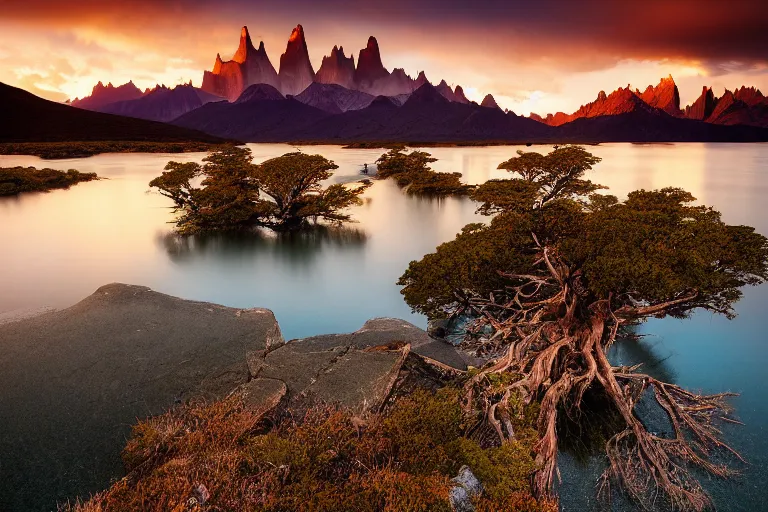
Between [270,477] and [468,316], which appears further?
[468,316]

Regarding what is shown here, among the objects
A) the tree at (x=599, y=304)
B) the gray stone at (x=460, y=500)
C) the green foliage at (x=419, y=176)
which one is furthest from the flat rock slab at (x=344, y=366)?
the green foliage at (x=419, y=176)

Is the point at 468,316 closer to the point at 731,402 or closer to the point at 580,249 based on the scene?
the point at 580,249

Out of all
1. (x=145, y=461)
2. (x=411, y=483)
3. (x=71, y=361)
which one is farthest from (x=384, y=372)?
(x=71, y=361)

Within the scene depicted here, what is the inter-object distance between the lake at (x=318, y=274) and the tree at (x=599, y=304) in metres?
0.95

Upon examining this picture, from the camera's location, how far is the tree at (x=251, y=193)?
1444 inches

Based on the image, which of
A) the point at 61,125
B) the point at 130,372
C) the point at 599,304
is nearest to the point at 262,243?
the point at 130,372

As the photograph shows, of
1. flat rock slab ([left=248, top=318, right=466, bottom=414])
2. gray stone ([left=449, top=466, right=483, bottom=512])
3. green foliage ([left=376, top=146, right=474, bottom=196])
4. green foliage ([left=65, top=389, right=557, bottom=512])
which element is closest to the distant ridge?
green foliage ([left=376, top=146, right=474, bottom=196])

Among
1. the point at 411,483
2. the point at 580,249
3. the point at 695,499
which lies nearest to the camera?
the point at 411,483

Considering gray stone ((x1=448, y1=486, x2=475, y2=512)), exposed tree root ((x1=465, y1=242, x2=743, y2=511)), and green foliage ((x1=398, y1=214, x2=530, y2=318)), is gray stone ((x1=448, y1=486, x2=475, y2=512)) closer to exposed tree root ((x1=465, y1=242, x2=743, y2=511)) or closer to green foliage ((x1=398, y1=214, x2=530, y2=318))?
exposed tree root ((x1=465, y1=242, x2=743, y2=511))

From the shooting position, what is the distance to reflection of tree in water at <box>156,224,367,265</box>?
3138cm

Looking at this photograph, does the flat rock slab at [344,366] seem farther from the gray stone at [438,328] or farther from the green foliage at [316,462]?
the gray stone at [438,328]

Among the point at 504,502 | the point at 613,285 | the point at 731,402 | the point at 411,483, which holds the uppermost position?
the point at 613,285

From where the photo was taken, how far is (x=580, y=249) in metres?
13.0

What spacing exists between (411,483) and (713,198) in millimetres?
64484
